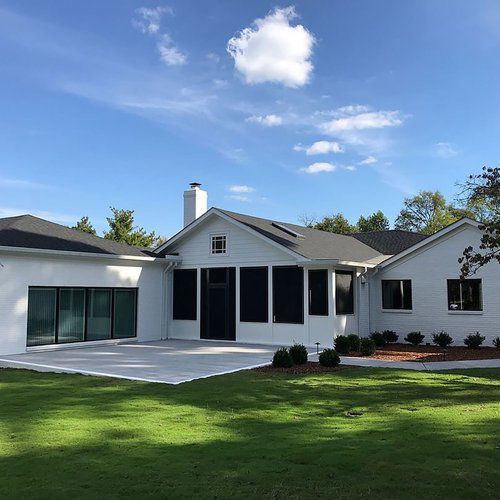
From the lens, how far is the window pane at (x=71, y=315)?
1662 cm

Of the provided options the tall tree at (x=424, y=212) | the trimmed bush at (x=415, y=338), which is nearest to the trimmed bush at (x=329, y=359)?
the trimmed bush at (x=415, y=338)

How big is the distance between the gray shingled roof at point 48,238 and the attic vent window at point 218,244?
2601mm

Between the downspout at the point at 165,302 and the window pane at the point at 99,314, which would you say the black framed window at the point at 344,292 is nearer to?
the downspout at the point at 165,302

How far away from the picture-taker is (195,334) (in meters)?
20.4

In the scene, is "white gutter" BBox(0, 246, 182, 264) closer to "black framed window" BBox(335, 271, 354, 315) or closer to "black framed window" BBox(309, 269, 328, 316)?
"black framed window" BBox(309, 269, 328, 316)

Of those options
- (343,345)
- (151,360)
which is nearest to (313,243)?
(343,345)

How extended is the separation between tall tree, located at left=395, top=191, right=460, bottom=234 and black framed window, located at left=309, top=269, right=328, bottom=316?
123 feet

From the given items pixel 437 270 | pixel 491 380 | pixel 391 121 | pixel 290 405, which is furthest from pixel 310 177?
pixel 290 405

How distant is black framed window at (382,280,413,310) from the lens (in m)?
20.0

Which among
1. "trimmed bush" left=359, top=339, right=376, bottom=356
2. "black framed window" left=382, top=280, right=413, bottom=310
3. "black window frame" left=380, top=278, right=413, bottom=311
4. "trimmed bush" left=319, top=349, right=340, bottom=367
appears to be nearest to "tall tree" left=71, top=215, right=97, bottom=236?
"black framed window" left=382, top=280, right=413, bottom=310

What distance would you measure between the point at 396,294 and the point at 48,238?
1347 centimetres

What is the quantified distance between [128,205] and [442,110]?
30.0 m

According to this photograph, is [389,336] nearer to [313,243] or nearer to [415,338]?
[415,338]

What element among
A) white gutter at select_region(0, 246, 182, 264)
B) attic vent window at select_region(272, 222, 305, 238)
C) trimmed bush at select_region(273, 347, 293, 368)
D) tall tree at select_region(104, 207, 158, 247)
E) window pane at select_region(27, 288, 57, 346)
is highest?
tall tree at select_region(104, 207, 158, 247)
